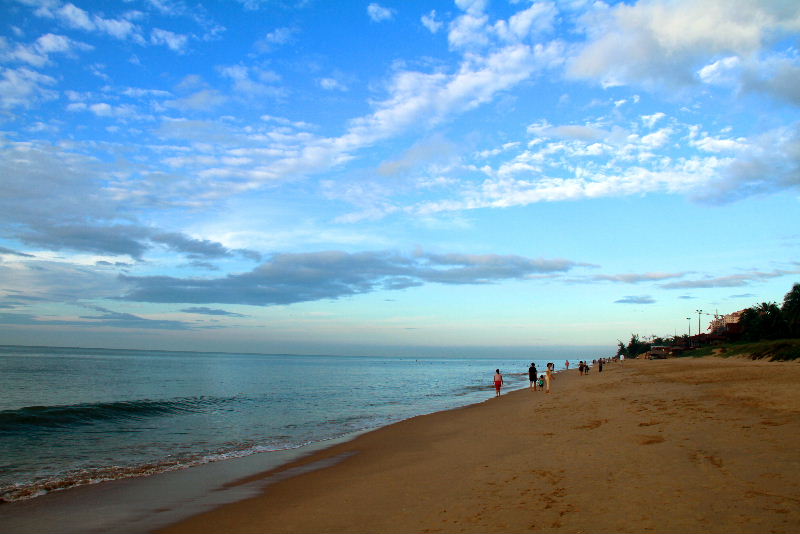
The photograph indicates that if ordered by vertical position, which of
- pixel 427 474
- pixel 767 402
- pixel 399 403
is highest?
pixel 767 402

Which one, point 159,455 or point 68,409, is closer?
point 159,455

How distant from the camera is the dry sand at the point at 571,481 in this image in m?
6.11

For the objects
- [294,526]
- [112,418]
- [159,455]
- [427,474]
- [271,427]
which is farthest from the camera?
[112,418]

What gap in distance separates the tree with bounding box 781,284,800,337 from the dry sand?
210 feet

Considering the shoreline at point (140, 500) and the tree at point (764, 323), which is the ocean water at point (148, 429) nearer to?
the shoreline at point (140, 500)

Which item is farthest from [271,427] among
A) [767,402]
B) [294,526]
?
[767,402]

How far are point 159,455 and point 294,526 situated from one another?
10363mm

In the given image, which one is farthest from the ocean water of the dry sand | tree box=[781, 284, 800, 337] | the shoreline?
tree box=[781, 284, 800, 337]

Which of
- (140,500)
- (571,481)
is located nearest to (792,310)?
(571,481)

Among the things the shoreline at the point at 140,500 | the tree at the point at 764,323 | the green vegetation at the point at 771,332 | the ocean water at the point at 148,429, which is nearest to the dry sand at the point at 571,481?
the shoreline at the point at 140,500

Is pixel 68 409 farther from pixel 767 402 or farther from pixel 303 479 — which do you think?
pixel 767 402

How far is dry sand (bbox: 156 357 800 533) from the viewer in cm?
611

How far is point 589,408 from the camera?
18.5m

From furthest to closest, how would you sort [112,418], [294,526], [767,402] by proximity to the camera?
[112,418] < [767,402] < [294,526]
